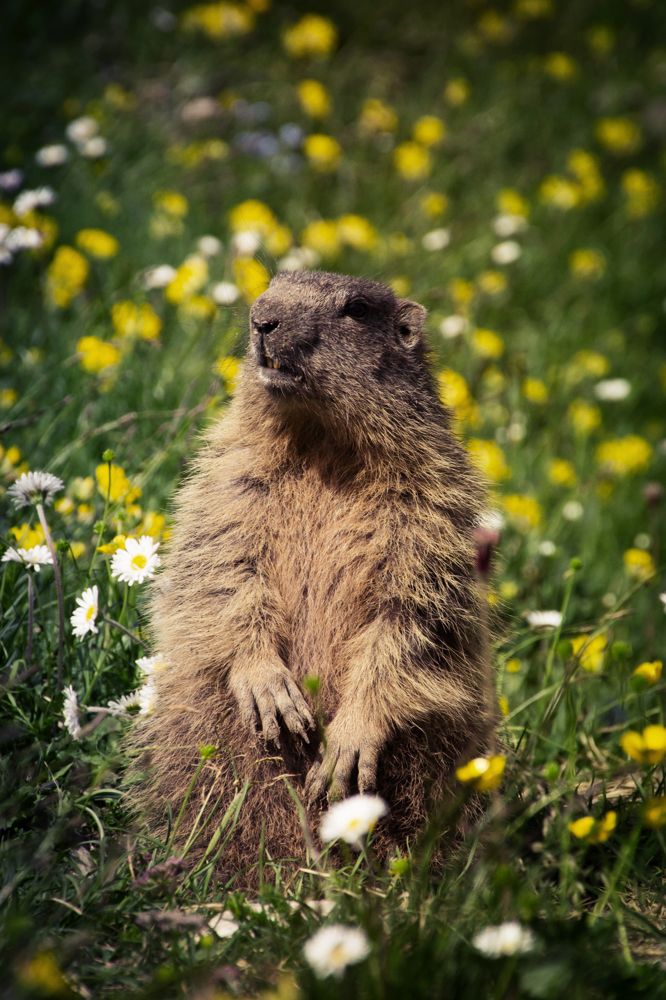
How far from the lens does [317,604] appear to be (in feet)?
11.4

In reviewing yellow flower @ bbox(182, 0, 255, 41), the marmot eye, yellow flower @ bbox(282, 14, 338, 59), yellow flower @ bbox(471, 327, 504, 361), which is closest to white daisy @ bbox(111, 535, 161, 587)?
the marmot eye

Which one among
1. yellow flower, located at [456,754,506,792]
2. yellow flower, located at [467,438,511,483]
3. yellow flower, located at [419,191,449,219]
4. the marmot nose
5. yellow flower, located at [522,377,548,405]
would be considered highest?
the marmot nose

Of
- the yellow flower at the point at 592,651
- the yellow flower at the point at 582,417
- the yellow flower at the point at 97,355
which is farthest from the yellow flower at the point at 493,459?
the yellow flower at the point at 97,355

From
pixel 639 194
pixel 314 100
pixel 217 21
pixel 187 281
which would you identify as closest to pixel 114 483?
pixel 187 281

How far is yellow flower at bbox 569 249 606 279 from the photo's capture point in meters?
7.89

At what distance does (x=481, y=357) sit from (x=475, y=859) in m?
3.75

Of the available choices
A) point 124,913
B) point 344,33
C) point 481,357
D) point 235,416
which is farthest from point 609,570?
point 344,33

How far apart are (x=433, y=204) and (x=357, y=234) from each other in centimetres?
86

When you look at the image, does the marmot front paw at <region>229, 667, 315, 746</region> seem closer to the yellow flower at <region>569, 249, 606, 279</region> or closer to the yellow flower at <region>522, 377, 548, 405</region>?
the yellow flower at <region>522, 377, 548, 405</region>

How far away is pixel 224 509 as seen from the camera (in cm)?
366

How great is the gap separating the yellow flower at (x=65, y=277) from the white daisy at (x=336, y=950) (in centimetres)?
420

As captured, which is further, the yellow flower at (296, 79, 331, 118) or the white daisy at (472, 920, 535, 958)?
the yellow flower at (296, 79, 331, 118)

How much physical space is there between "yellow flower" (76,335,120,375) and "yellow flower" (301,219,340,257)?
2439 millimetres

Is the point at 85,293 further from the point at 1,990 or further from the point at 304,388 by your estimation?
the point at 1,990
